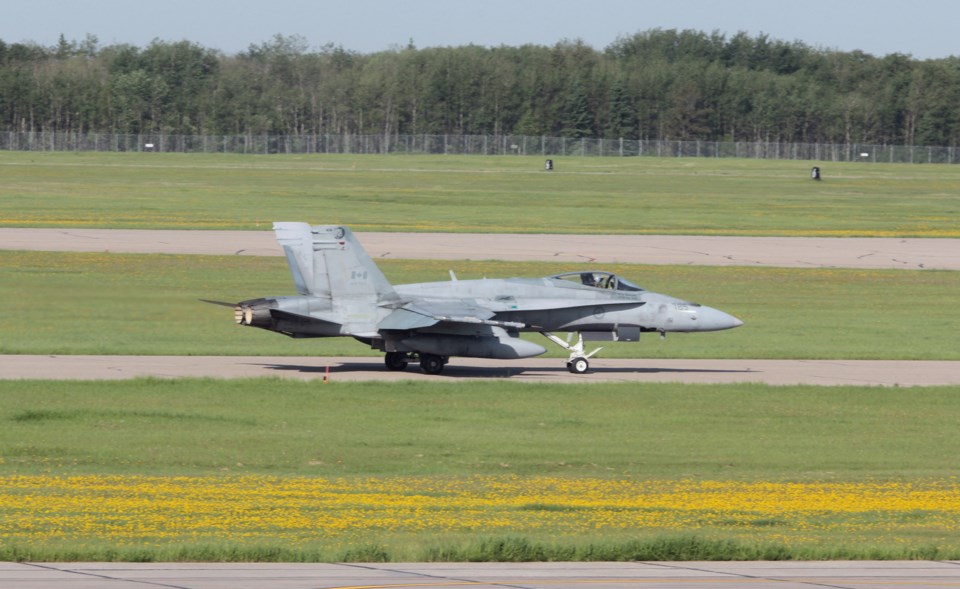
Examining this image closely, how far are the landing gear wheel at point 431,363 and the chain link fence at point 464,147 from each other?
12503 cm

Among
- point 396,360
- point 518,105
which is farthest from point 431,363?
point 518,105

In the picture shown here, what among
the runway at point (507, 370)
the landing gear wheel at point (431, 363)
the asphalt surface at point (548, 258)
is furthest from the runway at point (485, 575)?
the landing gear wheel at point (431, 363)

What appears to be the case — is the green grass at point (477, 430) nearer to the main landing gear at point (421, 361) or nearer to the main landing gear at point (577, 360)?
the main landing gear at point (421, 361)

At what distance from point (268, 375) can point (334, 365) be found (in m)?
2.76

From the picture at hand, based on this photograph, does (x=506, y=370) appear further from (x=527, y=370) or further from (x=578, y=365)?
(x=578, y=365)

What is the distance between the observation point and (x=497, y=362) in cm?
3634

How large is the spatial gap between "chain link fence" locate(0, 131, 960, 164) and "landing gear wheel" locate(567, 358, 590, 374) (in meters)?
124

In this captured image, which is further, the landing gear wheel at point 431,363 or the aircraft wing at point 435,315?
the landing gear wheel at point 431,363

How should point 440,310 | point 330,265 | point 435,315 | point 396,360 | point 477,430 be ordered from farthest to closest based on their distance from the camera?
point 396,360
point 330,265
point 440,310
point 435,315
point 477,430

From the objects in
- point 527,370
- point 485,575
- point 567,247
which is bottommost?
point 527,370

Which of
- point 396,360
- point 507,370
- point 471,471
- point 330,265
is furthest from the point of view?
point 507,370

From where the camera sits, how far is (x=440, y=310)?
32219mm

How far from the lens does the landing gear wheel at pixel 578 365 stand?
1315 inches

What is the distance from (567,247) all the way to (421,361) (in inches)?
1185
